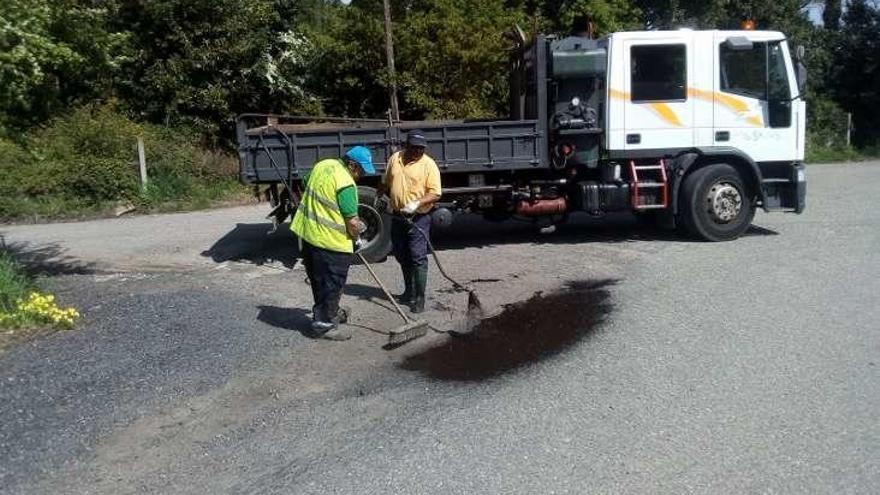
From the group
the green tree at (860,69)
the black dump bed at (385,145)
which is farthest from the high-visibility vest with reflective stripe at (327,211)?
the green tree at (860,69)

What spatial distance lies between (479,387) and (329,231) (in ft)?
6.66

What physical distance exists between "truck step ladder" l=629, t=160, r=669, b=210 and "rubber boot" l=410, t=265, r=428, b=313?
3.98m

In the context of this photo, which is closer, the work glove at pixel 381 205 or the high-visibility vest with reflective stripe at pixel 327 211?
the high-visibility vest with reflective stripe at pixel 327 211

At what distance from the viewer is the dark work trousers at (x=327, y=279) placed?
7.04 metres

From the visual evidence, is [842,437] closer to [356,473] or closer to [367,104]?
[356,473]

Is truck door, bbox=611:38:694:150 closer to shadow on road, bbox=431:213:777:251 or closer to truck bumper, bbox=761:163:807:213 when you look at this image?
truck bumper, bbox=761:163:807:213

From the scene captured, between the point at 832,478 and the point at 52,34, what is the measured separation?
7626 millimetres

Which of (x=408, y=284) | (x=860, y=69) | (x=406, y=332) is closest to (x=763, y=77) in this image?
(x=408, y=284)

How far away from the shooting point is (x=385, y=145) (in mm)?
10234

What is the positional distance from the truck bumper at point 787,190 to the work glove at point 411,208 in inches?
209

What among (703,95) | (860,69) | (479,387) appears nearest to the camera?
(479,387)

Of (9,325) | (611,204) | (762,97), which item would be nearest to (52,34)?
(9,325)

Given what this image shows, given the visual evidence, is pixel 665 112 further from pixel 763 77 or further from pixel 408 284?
pixel 408 284

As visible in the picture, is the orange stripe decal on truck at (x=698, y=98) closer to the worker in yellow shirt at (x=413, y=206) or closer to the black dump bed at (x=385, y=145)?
the black dump bed at (x=385, y=145)
